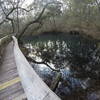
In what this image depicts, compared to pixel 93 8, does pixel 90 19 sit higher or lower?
lower

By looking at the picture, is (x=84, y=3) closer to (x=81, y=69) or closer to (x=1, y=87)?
(x=81, y=69)

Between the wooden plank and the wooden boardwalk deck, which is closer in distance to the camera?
the wooden boardwalk deck

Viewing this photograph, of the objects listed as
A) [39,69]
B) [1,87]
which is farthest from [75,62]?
[1,87]

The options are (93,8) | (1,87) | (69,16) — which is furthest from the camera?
(69,16)

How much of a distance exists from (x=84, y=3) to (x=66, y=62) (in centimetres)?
1347

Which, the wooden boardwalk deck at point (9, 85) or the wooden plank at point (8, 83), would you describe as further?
the wooden plank at point (8, 83)

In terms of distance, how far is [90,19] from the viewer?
67.1 feet

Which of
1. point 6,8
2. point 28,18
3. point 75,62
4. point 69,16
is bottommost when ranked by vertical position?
point 75,62

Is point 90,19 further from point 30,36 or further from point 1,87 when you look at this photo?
point 1,87

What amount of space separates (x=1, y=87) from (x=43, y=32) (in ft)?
78.0

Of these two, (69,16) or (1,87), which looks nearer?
(1,87)

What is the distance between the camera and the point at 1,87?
3152mm

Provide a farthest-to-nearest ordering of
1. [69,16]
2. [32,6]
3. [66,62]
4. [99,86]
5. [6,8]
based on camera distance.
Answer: [69,16] → [32,6] → [6,8] → [66,62] → [99,86]

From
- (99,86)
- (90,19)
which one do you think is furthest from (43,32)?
(99,86)
